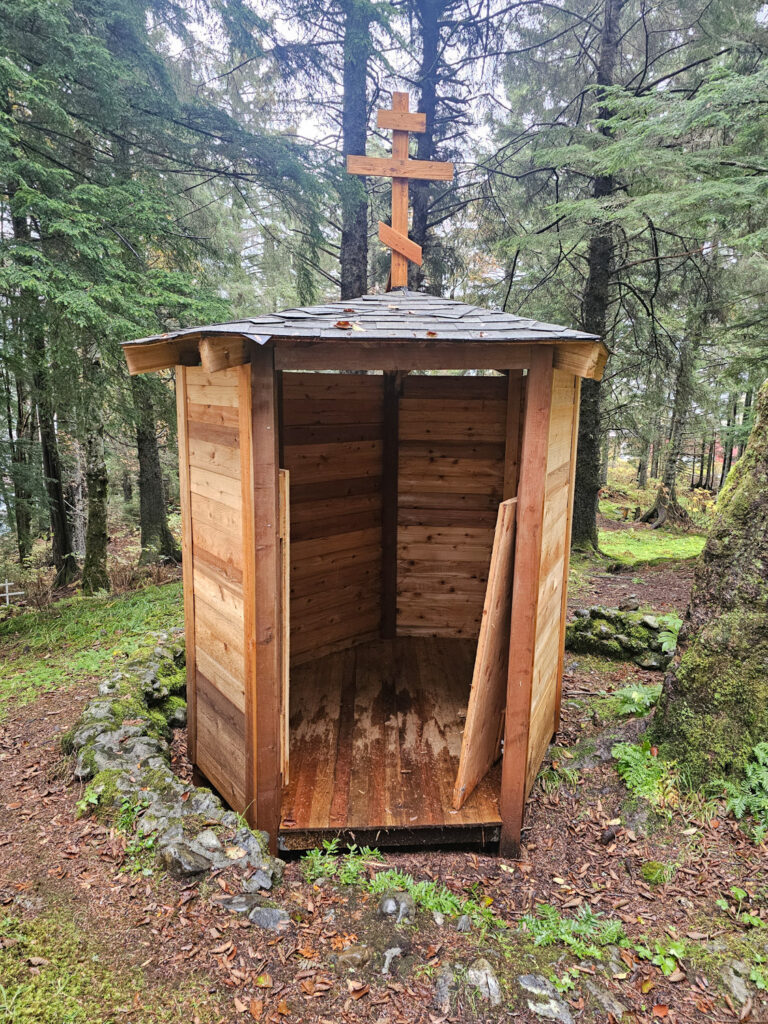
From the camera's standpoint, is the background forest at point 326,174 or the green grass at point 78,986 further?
the background forest at point 326,174

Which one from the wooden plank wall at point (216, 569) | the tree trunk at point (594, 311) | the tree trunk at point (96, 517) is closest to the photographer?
the wooden plank wall at point (216, 569)

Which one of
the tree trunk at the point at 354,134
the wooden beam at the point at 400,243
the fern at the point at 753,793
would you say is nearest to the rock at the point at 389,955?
the fern at the point at 753,793

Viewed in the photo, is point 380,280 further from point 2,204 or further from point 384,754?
point 384,754

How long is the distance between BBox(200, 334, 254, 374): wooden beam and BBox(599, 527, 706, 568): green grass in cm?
807

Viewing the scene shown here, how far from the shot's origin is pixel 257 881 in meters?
2.81

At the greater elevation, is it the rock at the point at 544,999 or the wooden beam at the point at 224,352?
the wooden beam at the point at 224,352

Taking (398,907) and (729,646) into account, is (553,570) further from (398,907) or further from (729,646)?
(398,907)

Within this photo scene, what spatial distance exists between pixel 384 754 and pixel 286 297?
12.5 meters

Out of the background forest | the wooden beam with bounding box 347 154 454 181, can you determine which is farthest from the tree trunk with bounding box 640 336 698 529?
the wooden beam with bounding box 347 154 454 181

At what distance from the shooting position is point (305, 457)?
5.31 meters

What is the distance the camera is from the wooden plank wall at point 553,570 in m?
3.49

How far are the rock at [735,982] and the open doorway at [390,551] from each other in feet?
6.04

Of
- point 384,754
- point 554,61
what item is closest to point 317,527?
point 384,754

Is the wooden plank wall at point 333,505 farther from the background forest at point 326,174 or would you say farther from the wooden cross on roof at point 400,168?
the background forest at point 326,174
